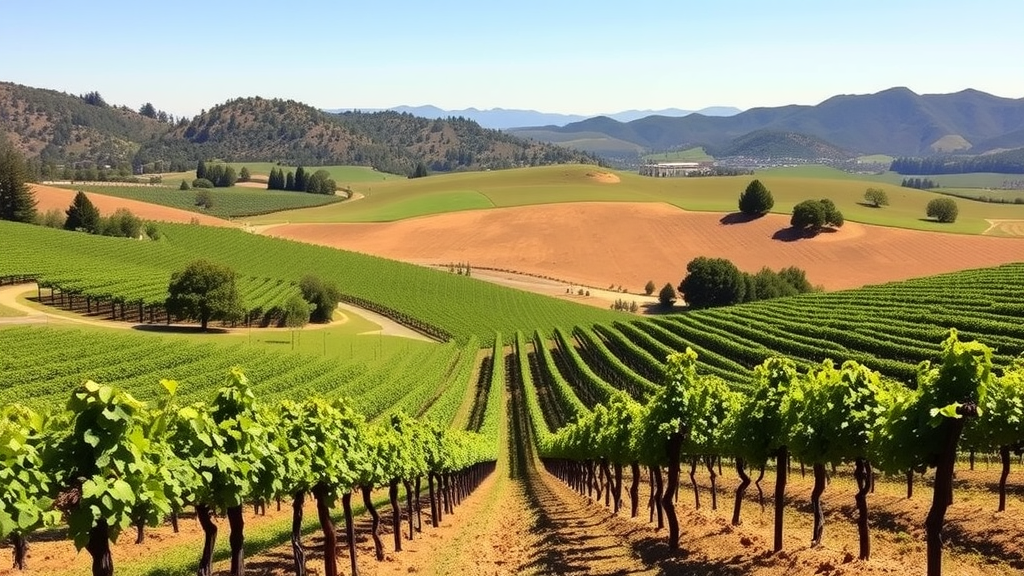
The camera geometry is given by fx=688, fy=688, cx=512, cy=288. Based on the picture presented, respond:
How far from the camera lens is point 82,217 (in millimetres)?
126000

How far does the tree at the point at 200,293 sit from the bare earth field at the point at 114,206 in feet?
294

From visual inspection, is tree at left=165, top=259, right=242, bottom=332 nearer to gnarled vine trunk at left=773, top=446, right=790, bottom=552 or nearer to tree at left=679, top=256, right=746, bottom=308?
gnarled vine trunk at left=773, top=446, right=790, bottom=552

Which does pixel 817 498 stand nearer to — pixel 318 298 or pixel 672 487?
pixel 672 487

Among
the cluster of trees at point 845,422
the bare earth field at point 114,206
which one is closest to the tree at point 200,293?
the cluster of trees at point 845,422

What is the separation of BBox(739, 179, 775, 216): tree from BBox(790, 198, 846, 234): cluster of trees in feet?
49.6

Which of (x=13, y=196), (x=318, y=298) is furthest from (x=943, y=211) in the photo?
(x=13, y=196)

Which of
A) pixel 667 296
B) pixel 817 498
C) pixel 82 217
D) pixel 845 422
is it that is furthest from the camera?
pixel 82 217

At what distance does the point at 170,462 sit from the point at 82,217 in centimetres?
13640

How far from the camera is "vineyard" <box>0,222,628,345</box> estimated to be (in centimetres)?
8038

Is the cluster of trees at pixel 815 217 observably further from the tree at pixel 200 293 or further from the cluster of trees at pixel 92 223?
the cluster of trees at pixel 92 223

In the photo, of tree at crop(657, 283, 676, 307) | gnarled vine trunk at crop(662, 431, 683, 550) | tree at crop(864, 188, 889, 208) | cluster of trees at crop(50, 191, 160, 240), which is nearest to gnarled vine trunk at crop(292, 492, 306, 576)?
gnarled vine trunk at crop(662, 431, 683, 550)

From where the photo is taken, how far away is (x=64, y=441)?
10.4 metres

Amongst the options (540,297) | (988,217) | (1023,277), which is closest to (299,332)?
(540,297)

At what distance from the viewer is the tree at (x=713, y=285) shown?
381 feet
